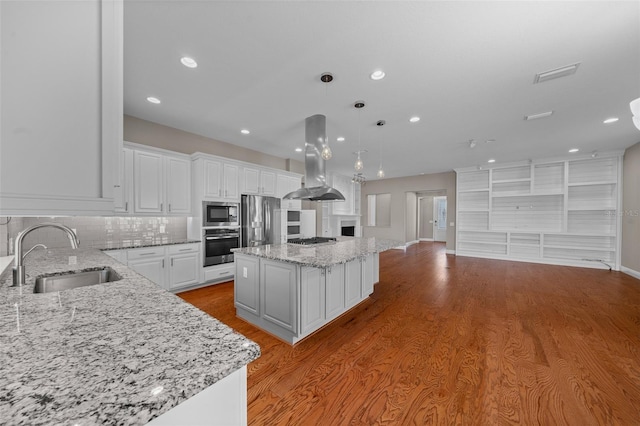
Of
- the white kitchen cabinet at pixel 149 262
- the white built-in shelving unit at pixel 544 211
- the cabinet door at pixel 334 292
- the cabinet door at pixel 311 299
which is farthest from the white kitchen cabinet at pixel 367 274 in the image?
the white built-in shelving unit at pixel 544 211

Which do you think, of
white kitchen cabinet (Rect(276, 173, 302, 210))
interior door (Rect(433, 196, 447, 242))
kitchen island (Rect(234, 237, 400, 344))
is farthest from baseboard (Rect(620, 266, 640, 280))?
white kitchen cabinet (Rect(276, 173, 302, 210))

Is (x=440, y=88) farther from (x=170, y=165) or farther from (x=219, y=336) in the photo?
(x=170, y=165)

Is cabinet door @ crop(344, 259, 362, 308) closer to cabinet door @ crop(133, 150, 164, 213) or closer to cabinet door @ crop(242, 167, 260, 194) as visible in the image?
cabinet door @ crop(242, 167, 260, 194)

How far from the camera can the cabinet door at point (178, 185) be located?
3.77 meters

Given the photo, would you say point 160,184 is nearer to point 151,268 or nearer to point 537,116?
point 151,268

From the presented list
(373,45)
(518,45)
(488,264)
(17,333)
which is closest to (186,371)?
(17,333)

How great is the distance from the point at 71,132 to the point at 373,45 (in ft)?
7.01

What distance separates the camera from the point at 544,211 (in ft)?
20.5

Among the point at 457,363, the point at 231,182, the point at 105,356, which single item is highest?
the point at 231,182

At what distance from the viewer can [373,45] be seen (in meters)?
2.01

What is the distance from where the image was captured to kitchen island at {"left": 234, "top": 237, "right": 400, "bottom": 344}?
2.29m

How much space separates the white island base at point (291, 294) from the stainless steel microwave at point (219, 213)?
149 cm

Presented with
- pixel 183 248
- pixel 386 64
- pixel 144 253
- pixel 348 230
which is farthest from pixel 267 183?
pixel 348 230

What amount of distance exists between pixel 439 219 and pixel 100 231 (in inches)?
444
